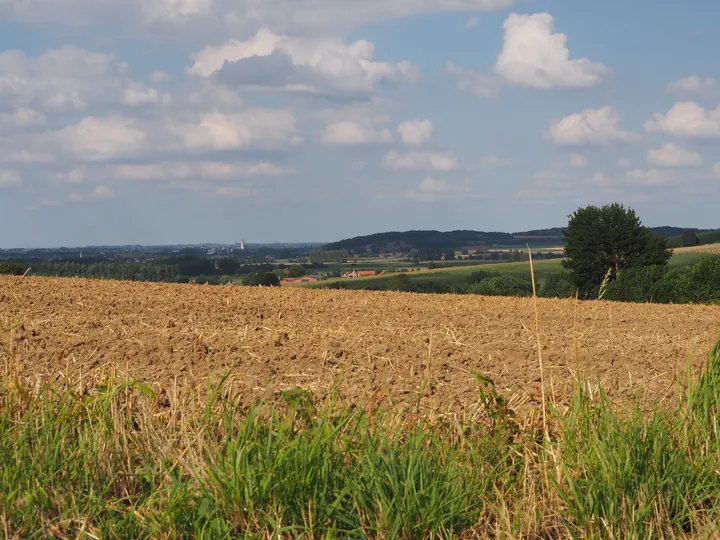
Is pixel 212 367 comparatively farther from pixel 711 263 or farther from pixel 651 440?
pixel 711 263

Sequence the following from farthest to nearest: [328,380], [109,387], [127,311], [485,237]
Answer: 1. [485,237]
2. [127,311]
3. [328,380]
4. [109,387]

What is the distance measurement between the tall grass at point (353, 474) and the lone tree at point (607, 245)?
1947 inches

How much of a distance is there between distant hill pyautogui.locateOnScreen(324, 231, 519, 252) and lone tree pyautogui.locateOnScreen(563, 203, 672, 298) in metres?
31.4

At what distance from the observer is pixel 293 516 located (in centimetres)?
429

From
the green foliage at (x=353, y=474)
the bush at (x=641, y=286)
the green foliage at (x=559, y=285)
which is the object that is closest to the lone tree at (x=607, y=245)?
the green foliage at (x=559, y=285)

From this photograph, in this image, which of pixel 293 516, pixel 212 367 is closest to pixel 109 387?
pixel 212 367

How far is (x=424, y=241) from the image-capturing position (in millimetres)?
94500

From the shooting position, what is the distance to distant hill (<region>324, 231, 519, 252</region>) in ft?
283

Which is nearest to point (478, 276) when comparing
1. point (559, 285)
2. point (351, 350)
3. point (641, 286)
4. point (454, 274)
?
point (454, 274)

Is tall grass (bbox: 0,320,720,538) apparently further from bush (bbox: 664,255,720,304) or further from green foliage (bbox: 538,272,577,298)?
green foliage (bbox: 538,272,577,298)

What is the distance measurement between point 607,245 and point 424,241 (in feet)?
134

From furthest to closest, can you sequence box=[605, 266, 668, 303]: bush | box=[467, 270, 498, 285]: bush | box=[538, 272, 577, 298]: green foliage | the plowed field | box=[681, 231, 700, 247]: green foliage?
box=[681, 231, 700, 247]: green foliage, box=[538, 272, 577, 298]: green foliage, box=[467, 270, 498, 285]: bush, box=[605, 266, 668, 303]: bush, the plowed field

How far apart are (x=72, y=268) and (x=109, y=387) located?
970 inches

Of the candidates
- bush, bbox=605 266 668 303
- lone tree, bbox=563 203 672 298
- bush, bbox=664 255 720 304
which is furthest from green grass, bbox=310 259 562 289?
bush, bbox=664 255 720 304
